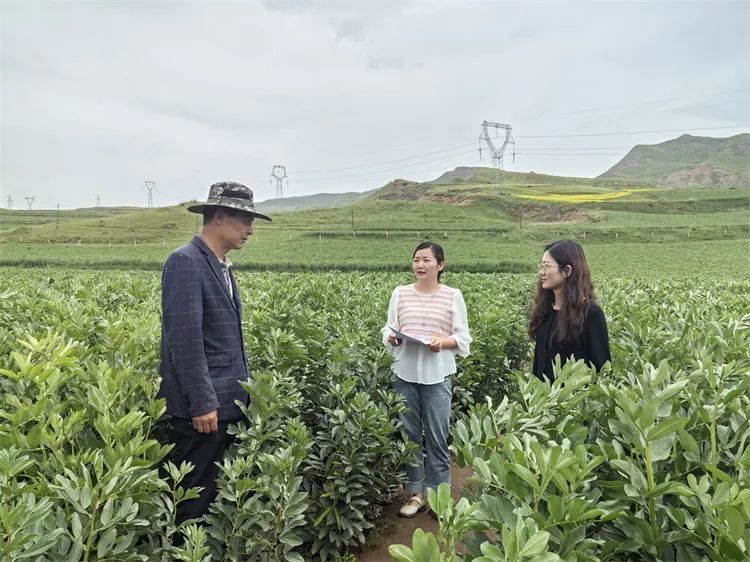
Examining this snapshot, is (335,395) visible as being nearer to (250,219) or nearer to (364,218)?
(250,219)

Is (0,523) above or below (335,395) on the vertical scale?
above

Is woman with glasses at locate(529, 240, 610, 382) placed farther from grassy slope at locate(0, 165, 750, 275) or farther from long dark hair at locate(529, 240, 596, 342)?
grassy slope at locate(0, 165, 750, 275)

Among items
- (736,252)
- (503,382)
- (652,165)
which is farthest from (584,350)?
(652,165)

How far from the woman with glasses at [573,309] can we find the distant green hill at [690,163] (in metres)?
122

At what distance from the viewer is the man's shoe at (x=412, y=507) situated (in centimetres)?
398

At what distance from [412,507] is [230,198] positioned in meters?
2.90

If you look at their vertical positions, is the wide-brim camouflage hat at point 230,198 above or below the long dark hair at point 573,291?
above

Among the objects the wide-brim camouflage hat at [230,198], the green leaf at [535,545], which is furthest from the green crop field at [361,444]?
the wide-brim camouflage hat at [230,198]

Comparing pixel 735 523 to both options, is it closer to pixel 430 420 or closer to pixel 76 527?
pixel 76 527

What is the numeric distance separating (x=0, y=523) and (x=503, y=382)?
19.3ft

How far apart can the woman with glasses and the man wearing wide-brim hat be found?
219 centimetres

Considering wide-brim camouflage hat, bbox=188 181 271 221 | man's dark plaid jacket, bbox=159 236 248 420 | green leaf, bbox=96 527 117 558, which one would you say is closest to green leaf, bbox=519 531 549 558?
green leaf, bbox=96 527 117 558

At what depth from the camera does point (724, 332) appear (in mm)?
3215

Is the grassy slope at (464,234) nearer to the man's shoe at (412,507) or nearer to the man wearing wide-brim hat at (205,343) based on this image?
the man's shoe at (412,507)
